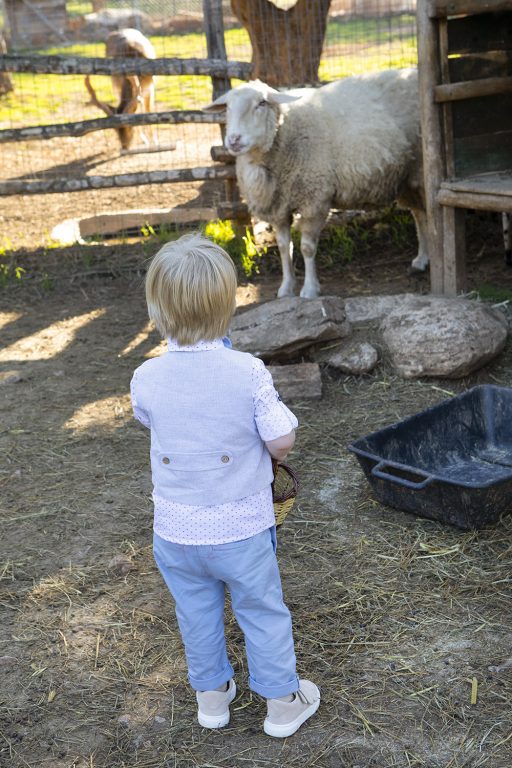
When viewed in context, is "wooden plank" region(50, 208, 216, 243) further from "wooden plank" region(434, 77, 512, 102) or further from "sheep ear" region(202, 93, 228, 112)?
"wooden plank" region(434, 77, 512, 102)

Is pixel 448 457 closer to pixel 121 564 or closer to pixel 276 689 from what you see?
pixel 121 564

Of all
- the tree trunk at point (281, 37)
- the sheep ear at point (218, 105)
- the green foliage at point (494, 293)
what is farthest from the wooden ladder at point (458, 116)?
the tree trunk at point (281, 37)

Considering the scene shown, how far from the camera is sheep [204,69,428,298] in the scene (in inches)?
240

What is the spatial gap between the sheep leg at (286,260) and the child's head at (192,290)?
4.11m

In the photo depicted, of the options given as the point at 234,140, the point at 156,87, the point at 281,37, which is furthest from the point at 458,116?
the point at 156,87

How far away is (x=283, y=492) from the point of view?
2693 mm

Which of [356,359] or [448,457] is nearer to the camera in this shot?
[448,457]

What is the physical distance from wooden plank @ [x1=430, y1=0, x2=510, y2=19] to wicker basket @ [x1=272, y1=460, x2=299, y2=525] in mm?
3622

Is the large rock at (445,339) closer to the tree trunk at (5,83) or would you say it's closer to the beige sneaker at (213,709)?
the beige sneaker at (213,709)

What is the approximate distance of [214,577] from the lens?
2373mm

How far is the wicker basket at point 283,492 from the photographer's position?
8.40 ft

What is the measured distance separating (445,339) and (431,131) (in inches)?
64.8

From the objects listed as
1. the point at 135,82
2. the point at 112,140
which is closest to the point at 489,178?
the point at 135,82

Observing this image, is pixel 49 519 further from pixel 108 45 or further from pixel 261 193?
pixel 108 45
